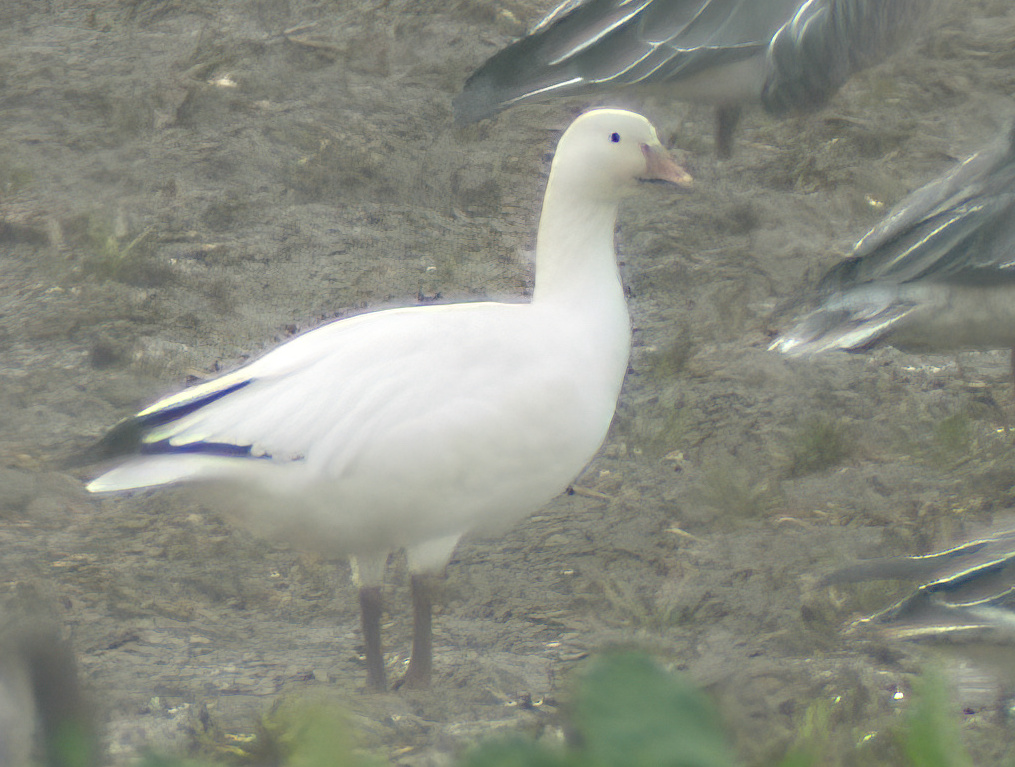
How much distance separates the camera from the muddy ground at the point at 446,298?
9.48ft

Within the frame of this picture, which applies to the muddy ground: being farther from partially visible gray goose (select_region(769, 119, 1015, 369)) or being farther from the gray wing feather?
the gray wing feather

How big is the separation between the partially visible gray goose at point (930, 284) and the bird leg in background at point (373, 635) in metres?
1.34

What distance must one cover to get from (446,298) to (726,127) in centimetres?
159

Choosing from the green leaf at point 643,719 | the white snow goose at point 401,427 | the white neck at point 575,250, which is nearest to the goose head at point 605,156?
the white neck at point 575,250

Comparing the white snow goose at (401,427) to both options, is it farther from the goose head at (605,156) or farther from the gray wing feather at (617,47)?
the gray wing feather at (617,47)

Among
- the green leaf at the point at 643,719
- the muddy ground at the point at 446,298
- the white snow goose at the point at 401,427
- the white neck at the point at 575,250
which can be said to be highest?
the green leaf at the point at 643,719

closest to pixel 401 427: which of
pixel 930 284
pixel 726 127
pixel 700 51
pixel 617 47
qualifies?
pixel 930 284

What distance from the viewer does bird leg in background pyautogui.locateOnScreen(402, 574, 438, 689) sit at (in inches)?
109

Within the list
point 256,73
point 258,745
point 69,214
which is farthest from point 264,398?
point 256,73

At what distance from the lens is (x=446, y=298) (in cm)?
467

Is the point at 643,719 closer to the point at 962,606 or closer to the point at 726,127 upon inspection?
the point at 962,606

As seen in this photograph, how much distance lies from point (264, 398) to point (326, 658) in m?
0.82

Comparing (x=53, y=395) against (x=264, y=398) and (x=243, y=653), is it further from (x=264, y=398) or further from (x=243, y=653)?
(x=264, y=398)

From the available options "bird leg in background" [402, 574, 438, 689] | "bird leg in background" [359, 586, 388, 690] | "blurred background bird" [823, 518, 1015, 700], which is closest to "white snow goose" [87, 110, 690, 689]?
"bird leg in background" [402, 574, 438, 689]
